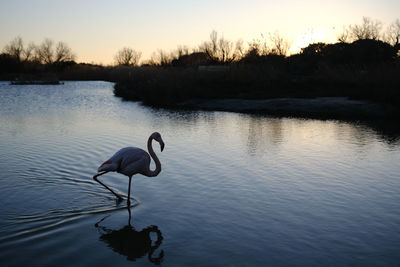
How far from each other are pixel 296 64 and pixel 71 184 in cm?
3528

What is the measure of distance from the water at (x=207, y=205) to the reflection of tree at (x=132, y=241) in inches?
0.5

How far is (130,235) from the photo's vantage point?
6.00 m

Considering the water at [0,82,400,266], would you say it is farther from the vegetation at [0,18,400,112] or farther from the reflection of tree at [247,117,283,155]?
the vegetation at [0,18,400,112]

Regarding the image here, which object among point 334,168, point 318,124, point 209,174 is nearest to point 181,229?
point 209,174

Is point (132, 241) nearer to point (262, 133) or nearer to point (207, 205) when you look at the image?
point (207, 205)

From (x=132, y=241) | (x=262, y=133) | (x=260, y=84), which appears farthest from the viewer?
(x=260, y=84)

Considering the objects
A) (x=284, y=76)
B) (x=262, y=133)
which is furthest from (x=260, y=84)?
(x=262, y=133)

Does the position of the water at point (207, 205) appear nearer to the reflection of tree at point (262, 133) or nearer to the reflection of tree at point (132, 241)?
the reflection of tree at point (132, 241)

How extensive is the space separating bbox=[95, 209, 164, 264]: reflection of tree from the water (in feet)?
0.05

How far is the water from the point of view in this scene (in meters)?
5.45

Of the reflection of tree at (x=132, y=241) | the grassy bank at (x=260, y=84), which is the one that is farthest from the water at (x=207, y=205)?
the grassy bank at (x=260, y=84)

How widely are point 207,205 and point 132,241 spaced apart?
1.76 meters

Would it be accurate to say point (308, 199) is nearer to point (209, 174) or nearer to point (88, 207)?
point (209, 174)

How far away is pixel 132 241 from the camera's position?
→ 5.84 m
